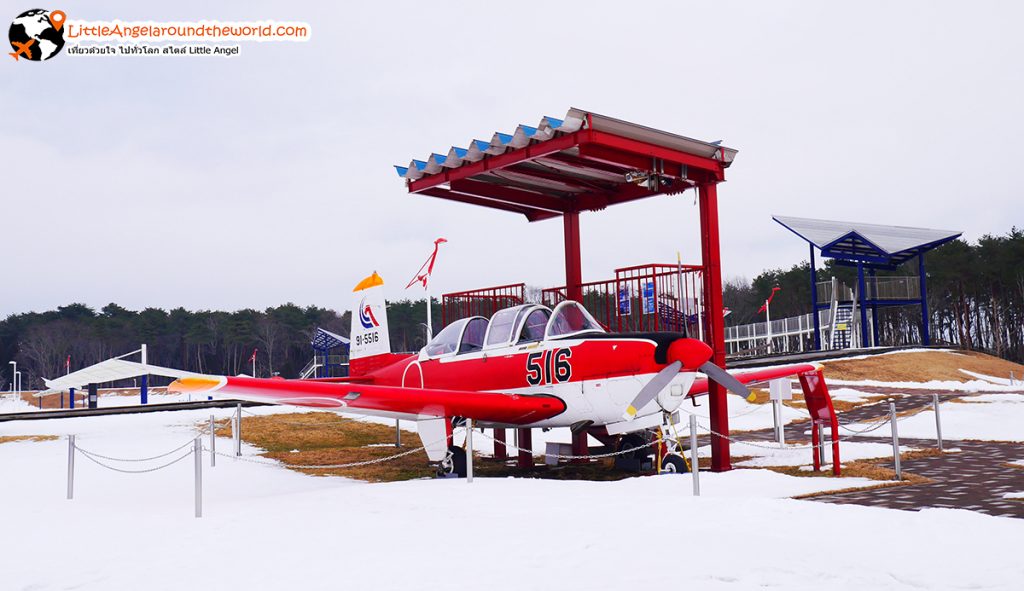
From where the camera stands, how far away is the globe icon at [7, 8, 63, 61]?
15.7 m

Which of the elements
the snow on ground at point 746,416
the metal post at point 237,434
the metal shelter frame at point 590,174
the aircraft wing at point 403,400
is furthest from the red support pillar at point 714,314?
the metal post at point 237,434

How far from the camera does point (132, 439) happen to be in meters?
17.9

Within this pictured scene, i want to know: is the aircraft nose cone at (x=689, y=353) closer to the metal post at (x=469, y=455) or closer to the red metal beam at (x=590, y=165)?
the metal post at (x=469, y=455)

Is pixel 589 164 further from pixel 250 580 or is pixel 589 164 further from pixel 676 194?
pixel 250 580

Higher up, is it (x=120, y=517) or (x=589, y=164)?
(x=589, y=164)

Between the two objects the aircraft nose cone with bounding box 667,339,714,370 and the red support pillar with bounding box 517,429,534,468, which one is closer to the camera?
the aircraft nose cone with bounding box 667,339,714,370

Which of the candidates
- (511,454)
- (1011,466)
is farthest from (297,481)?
(1011,466)

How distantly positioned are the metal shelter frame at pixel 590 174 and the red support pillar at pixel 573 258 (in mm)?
20

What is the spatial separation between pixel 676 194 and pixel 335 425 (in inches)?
492

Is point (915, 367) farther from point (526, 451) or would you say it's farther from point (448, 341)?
point (448, 341)

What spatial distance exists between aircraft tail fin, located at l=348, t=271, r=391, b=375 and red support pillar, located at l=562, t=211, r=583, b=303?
386 cm

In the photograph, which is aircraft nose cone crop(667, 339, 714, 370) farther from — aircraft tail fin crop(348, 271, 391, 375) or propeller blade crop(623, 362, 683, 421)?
aircraft tail fin crop(348, 271, 391, 375)

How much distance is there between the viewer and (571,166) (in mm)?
12953

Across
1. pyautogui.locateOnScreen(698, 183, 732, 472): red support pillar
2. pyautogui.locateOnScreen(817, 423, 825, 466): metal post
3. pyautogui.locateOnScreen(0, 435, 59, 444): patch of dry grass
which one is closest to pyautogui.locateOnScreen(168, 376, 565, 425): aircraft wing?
pyautogui.locateOnScreen(698, 183, 732, 472): red support pillar
